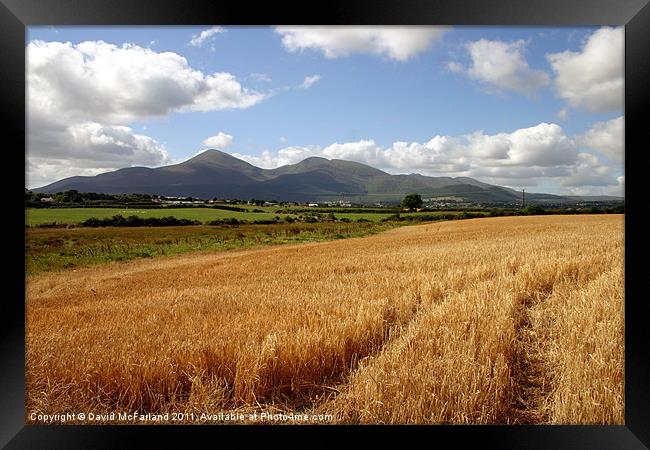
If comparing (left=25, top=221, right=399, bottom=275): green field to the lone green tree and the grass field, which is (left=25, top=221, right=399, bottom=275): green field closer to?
the grass field

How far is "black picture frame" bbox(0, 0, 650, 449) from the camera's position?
8.66 ft

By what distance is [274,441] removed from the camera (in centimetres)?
252

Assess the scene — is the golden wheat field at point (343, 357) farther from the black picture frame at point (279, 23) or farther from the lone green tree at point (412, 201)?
the lone green tree at point (412, 201)

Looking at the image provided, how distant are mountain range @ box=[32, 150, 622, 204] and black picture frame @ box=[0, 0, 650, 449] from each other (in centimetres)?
133

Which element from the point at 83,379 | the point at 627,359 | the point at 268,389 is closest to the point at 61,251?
the point at 83,379

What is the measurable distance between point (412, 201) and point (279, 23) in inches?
189

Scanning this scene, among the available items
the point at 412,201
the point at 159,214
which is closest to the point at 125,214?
the point at 159,214

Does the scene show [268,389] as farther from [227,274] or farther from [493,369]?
[227,274]

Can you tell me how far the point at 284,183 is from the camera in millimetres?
6664

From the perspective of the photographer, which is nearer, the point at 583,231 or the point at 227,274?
the point at 227,274

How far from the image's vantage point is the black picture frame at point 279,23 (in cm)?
264

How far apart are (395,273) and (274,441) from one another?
3.52 meters

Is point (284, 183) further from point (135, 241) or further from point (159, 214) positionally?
point (135, 241)

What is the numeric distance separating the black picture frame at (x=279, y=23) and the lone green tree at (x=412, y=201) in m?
4.05
